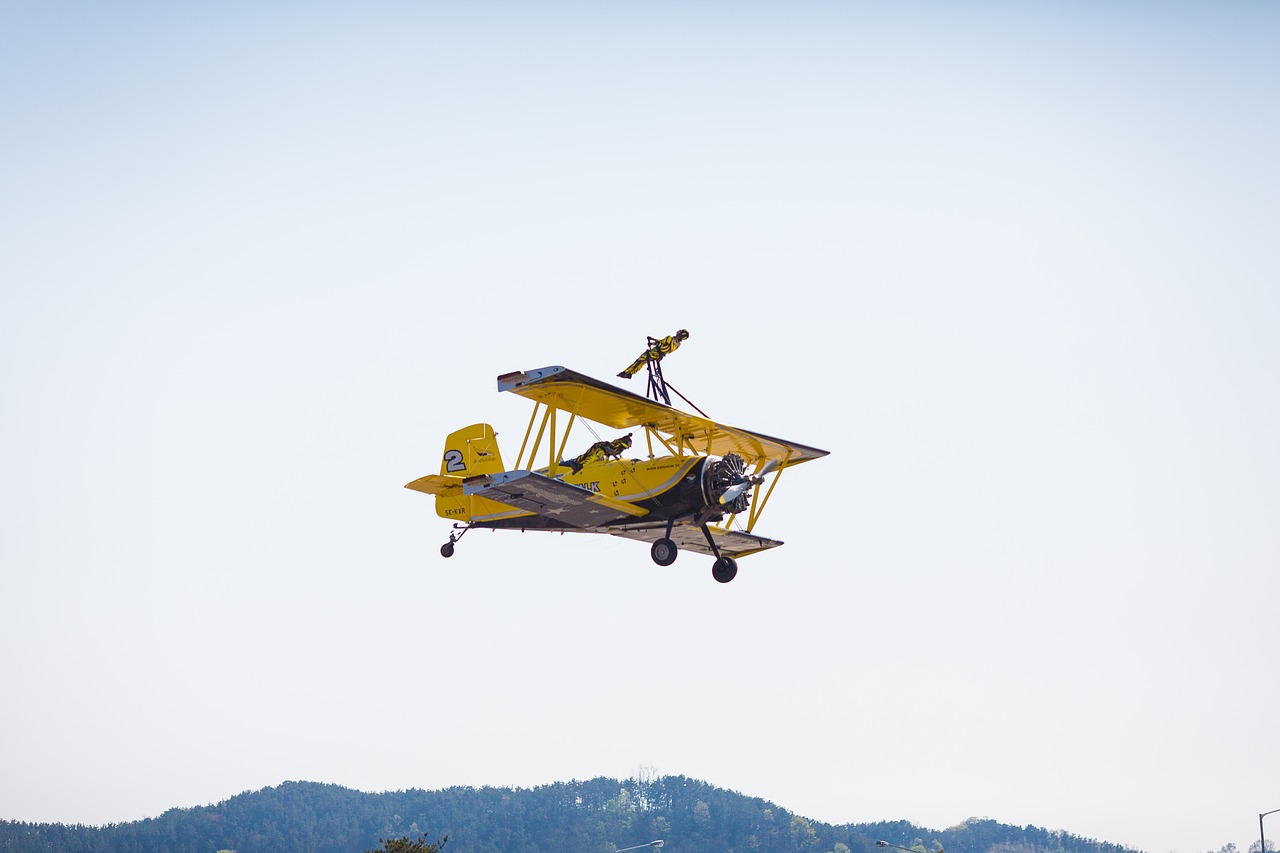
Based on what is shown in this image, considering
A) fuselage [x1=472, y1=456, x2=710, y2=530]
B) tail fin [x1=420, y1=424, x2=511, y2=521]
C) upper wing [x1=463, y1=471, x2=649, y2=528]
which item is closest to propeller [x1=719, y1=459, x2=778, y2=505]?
fuselage [x1=472, y1=456, x2=710, y2=530]

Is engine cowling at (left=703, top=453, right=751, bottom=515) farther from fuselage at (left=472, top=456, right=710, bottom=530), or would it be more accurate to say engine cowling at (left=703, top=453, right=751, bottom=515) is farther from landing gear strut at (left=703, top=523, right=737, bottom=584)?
landing gear strut at (left=703, top=523, right=737, bottom=584)

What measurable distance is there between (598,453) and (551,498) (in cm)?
318

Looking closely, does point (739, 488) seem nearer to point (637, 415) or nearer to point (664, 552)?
point (664, 552)

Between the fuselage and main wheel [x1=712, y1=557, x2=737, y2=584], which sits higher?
the fuselage

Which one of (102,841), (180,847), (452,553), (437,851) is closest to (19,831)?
(102,841)

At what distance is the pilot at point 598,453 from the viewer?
37.2m

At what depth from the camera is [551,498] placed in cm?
3450

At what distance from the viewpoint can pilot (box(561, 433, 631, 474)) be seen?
122 ft

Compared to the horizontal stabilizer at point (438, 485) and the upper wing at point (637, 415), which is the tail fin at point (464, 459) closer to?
the horizontal stabilizer at point (438, 485)

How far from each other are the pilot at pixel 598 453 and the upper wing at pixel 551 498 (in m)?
1.48

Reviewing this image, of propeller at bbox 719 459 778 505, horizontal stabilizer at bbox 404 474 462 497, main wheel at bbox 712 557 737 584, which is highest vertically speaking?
horizontal stabilizer at bbox 404 474 462 497

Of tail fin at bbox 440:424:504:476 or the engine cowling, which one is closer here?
the engine cowling

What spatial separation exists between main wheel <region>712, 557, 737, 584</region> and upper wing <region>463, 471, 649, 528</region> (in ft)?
10.2

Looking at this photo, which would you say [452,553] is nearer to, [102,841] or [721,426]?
[721,426]
